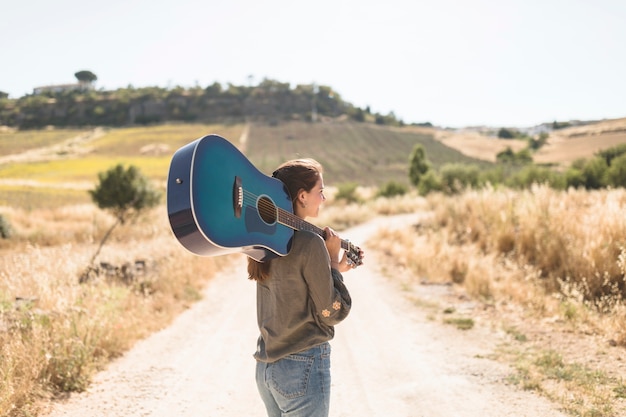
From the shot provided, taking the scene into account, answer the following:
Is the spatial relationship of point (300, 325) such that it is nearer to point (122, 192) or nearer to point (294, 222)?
point (294, 222)

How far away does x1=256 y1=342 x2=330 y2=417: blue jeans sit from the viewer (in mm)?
2111

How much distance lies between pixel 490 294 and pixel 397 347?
2.87 meters

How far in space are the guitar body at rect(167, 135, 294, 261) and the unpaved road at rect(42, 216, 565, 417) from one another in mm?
2662

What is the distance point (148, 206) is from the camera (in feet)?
58.0

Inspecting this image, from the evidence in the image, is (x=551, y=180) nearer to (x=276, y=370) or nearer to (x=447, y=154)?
(x=276, y=370)

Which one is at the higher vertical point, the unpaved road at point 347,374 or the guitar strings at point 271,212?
the guitar strings at point 271,212

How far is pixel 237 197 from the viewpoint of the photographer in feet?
6.75

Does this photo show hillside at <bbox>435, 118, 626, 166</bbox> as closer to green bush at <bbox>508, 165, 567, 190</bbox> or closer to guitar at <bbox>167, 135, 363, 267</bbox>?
green bush at <bbox>508, 165, 567, 190</bbox>

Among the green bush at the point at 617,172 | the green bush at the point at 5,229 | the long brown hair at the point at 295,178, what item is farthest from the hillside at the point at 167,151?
the green bush at the point at 617,172

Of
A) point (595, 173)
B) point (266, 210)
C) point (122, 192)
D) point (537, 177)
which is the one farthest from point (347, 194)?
point (266, 210)

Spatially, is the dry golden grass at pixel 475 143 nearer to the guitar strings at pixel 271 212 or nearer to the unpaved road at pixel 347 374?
the unpaved road at pixel 347 374

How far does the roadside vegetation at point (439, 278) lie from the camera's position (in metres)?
4.66

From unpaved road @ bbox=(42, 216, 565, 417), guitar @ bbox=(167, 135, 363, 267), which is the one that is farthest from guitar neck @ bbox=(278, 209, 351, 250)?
unpaved road @ bbox=(42, 216, 565, 417)

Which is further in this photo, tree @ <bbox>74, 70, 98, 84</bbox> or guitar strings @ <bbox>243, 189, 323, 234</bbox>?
tree @ <bbox>74, 70, 98, 84</bbox>
